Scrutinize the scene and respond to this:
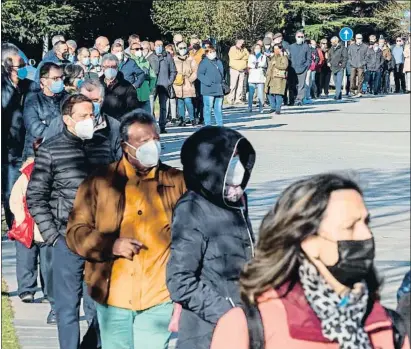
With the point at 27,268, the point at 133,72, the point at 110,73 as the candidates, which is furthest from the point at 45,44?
the point at 27,268

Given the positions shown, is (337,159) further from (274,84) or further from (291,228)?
(274,84)

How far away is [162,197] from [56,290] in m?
1.52

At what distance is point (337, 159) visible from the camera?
5.52m

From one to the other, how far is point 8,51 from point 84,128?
4.09m

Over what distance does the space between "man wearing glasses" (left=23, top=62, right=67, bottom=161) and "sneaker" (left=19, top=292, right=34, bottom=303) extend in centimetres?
111

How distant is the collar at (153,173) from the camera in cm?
573

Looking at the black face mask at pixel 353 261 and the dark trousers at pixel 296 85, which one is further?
the dark trousers at pixel 296 85

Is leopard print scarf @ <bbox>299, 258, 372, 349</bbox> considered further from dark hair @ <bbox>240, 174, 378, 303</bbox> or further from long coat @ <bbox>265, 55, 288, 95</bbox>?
long coat @ <bbox>265, 55, 288, 95</bbox>

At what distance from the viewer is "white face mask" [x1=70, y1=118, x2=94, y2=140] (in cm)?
686

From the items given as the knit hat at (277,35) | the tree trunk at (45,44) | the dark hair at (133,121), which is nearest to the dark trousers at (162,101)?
the tree trunk at (45,44)

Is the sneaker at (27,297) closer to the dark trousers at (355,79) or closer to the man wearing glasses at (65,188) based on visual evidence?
the man wearing glasses at (65,188)

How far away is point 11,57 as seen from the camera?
421 inches

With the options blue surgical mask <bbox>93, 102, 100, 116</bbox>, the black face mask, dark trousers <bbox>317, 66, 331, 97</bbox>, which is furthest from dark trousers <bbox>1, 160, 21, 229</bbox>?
the black face mask

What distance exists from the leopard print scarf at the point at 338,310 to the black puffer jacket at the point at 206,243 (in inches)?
55.1
